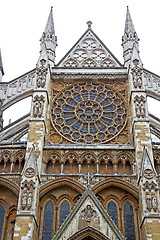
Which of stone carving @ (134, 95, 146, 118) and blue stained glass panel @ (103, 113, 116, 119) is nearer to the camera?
stone carving @ (134, 95, 146, 118)

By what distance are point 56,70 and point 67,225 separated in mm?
9667

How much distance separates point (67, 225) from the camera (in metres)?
13.6

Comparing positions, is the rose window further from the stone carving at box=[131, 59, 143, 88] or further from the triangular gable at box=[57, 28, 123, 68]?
the triangular gable at box=[57, 28, 123, 68]

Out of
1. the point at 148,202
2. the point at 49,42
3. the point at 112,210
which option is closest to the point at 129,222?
the point at 112,210

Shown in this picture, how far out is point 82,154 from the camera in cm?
1639

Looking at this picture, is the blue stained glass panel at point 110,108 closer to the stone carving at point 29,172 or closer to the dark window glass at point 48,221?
the stone carving at point 29,172

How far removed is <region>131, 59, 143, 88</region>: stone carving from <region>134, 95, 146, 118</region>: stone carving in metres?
0.86

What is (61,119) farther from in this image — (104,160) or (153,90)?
(153,90)

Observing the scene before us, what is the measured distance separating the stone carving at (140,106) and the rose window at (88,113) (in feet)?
3.92

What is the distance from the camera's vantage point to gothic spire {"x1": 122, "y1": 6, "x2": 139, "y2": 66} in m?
20.9

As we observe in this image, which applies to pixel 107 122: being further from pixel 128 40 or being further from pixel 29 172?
pixel 128 40

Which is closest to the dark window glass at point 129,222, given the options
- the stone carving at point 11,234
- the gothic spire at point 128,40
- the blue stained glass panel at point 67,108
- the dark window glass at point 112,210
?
the dark window glass at point 112,210

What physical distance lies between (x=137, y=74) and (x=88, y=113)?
3.41m

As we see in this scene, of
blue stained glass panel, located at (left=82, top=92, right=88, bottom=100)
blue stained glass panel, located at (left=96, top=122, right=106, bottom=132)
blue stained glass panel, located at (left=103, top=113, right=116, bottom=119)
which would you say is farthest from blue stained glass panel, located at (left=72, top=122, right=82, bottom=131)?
blue stained glass panel, located at (left=82, top=92, right=88, bottom=100)
